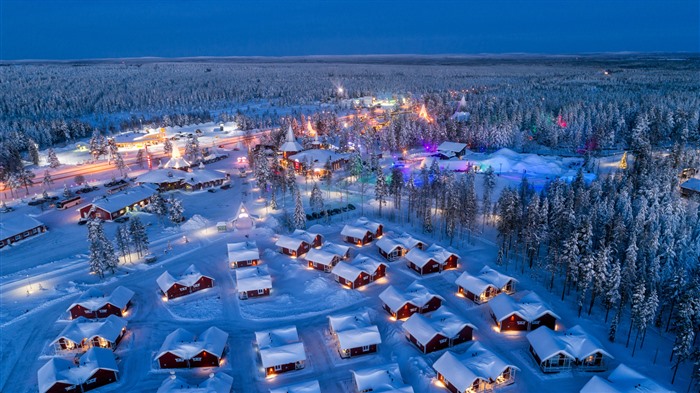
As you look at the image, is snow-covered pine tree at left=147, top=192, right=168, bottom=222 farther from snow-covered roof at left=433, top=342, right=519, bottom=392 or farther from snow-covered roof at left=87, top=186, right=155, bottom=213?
snow-covered roof at left=433, top=342, right=519, bottom=392

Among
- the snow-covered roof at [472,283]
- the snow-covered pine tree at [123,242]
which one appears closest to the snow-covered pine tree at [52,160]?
the snow-covered pine tree at [123,242]

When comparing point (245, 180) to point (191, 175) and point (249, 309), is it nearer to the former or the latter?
point (191, 175)

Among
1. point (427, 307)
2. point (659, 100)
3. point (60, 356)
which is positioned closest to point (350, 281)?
point (427, 307)

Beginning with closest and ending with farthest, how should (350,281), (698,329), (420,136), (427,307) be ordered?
1. (698,329)
2. (427,307)
3. (350,281)
4. (420,136)

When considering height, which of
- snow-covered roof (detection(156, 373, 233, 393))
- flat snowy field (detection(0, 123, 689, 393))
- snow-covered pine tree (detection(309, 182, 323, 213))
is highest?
snow-covered pine tree (detection(309, 182, 323, 213))

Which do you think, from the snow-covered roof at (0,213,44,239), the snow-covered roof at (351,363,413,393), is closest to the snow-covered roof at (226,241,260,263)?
the snow-covered roof at (351,363,413,393)

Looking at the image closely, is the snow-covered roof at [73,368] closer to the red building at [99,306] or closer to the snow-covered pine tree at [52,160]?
the red building at [99,306]
